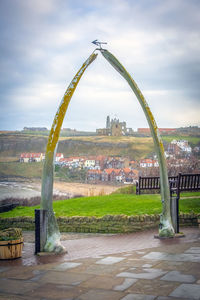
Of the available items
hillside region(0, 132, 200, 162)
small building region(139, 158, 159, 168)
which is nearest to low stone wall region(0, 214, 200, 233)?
hillside region(0, 132, 200, 162)

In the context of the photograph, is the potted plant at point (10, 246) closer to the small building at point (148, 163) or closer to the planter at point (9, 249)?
the planter at point (9, 249)

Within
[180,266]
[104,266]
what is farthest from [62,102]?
[180,266]

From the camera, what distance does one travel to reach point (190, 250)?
869cm

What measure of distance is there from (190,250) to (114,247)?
198 cm

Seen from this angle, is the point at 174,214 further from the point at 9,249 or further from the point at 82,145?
the point at 82,145

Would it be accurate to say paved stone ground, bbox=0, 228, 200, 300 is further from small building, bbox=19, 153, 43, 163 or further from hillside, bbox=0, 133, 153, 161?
hillside, bbox=0, 133, 153, 161

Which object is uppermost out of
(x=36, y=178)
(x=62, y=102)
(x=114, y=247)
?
(x=62, y=102)

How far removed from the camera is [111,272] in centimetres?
707

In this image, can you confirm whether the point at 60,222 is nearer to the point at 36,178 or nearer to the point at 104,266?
the point at 104,266

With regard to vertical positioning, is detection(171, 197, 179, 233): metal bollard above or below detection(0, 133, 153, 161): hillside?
below

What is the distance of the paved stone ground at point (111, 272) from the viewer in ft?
19.2

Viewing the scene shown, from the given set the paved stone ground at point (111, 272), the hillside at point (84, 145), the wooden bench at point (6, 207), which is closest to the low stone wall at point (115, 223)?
the paved stone ground at point (111, 272)

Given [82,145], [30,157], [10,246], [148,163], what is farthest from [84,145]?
[10,246]

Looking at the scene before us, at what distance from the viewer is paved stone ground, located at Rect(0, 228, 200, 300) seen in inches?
231
